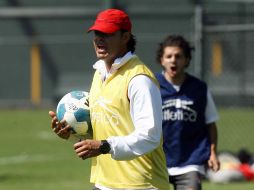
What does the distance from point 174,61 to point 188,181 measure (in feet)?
3.33

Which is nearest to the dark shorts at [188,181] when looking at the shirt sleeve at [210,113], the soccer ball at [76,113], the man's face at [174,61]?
the shirt sleeve at [210,113]

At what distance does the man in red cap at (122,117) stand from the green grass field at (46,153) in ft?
17.1

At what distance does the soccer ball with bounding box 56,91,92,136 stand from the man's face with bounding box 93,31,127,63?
524 mm

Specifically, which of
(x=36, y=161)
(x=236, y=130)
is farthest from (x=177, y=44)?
(x=236, y=130)

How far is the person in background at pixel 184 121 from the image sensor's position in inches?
311

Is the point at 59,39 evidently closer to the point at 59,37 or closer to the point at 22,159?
the point at 59,37

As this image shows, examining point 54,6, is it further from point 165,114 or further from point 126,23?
point 126,23

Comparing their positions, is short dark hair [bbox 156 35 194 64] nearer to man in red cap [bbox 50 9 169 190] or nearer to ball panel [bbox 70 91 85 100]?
ball panel [bbox 70 91 85 100]

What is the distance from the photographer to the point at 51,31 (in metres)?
27.4

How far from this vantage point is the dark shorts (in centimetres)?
772

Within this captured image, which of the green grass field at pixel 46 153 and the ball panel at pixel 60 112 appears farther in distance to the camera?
the green grass field at pixel 46 153

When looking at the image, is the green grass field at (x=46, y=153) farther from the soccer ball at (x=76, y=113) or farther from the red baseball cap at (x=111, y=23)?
the red baseball cap at (x=111, y=23)

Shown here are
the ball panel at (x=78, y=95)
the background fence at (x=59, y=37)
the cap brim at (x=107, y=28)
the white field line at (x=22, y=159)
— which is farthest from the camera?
the background fence at (x=59, y=37)

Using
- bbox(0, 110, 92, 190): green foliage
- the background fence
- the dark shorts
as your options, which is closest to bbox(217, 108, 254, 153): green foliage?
bbox(0, 110, 92, 190): green foliage
